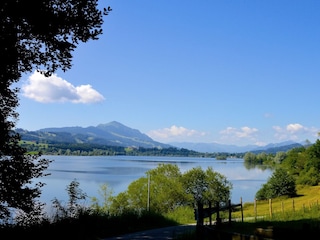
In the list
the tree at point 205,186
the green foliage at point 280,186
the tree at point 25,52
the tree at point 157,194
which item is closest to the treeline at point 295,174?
the green foliage at point 280,186

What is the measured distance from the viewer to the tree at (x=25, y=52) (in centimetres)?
1038

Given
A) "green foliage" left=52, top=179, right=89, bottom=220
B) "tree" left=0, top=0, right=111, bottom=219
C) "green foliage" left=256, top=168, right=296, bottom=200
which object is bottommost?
"green foliage" left=256, top=168, right=296, bottom=200

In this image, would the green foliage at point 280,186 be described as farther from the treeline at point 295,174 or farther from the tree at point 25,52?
the tree at point 25,52

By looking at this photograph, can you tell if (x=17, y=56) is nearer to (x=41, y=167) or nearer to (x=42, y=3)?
(x=42, y=3)

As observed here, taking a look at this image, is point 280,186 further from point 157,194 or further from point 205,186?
point 157,194

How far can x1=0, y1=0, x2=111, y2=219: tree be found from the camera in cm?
1038

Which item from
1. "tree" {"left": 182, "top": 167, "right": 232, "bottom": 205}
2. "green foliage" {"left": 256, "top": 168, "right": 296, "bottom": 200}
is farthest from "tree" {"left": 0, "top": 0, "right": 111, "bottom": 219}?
"green foliage" {"left": 256, "top": 168, "right": 296, "bottom": 200}

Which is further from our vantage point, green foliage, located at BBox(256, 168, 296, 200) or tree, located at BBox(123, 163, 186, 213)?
green foliage, located at BBox(256, 168, 296, 200)

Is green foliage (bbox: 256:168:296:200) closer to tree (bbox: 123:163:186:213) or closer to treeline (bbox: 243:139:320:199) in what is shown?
treeline (bbox: 243:139:320:199)

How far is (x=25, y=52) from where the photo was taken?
11875 mm

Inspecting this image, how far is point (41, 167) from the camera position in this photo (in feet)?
39.1

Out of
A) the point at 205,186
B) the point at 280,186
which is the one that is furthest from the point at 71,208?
the point at 280,186

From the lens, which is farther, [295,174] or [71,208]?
[295,174]

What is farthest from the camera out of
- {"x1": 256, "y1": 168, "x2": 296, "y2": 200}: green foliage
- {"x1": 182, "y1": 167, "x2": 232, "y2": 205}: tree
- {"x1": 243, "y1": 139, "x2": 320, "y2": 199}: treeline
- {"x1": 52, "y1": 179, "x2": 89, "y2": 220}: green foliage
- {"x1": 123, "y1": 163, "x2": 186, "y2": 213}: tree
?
{"x1": 243, "y1": 139, "x2": 320, "y2": 199}: treeline
